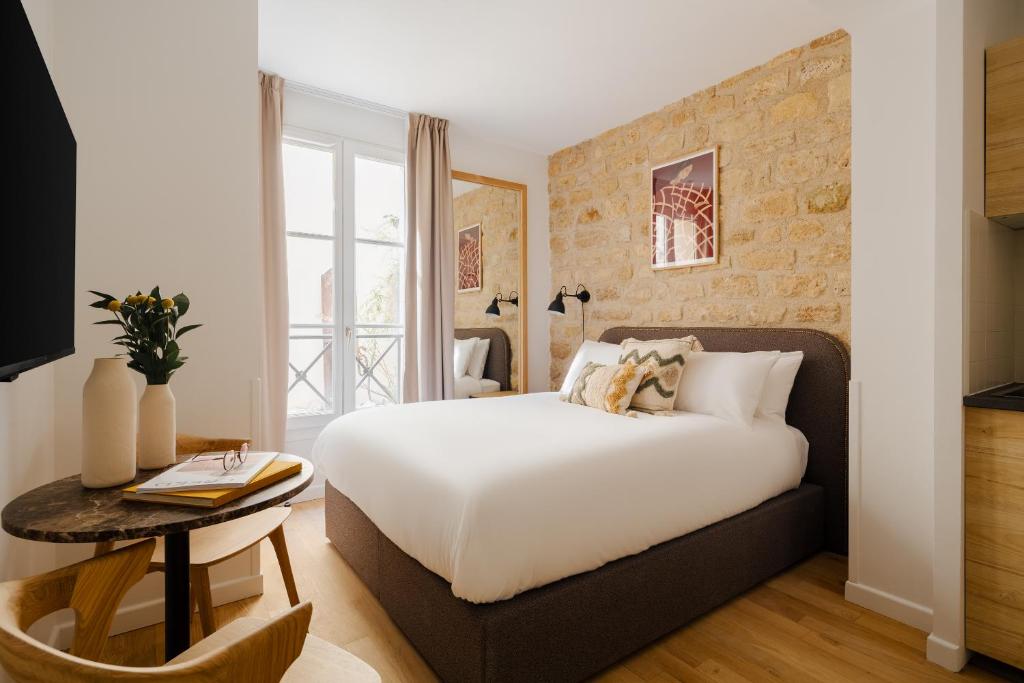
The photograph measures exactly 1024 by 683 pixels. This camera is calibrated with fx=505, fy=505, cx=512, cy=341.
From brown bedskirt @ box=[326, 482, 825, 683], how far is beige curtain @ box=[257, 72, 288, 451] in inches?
45.1

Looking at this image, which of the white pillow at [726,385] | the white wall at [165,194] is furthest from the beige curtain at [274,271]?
the white pillow at [726,385]

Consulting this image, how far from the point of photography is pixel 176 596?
1.22 meters

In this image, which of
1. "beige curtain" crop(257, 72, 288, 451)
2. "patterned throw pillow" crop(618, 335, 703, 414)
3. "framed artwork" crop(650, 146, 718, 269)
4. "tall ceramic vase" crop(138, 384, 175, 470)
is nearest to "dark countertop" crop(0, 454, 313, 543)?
"tall ceramic vase" crop(138, 384, 175, 470)

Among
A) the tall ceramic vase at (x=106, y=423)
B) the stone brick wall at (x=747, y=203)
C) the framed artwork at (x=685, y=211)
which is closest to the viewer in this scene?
the tall ceramic vase at (x=106, y=423)

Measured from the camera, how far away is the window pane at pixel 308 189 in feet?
11.3

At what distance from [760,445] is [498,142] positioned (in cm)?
316

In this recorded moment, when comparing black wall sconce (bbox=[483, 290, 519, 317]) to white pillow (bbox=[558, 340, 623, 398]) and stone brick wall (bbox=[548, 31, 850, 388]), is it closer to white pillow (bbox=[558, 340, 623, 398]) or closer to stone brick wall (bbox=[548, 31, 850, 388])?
stone brick wall (bbox=[548, 31, 850, 388])

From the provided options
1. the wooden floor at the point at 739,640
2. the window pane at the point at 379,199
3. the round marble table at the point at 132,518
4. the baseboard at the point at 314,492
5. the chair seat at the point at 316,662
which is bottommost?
the wooden floor at the point at 739,640

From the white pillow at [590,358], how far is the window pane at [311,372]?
5.53 ft

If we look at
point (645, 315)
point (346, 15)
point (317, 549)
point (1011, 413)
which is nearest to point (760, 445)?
point (1011, 413)

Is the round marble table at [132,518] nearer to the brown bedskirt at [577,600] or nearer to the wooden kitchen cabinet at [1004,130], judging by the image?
the brown bedskirt at [577,600]

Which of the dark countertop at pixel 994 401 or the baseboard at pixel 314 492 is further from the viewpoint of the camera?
the baseboard at pixel 314 492

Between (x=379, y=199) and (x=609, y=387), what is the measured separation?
2305 millimetres

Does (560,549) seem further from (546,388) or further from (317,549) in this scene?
(546,388)
